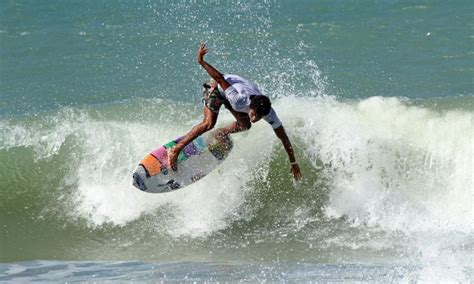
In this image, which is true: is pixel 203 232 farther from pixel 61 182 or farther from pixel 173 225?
pixel 61 182

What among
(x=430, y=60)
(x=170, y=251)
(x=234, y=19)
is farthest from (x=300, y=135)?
(x=234, y=19)

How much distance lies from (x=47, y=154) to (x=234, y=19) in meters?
6.66

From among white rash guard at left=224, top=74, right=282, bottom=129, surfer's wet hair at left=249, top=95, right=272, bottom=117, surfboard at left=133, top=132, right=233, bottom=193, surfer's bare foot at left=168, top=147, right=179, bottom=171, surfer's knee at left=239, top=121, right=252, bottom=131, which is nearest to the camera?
surfer's wet hair at left=249, top=95, right=272, bottom=117

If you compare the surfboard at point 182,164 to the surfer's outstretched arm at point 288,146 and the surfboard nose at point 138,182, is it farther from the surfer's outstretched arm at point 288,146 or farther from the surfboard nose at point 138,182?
the surfer's outstretched arm at point 288,146

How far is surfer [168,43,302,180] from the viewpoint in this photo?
7.60 metres

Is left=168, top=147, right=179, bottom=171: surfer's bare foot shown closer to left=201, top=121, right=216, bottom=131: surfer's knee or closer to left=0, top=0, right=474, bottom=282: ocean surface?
left=201, top=121, right=216, bottom=131: surfer's knee

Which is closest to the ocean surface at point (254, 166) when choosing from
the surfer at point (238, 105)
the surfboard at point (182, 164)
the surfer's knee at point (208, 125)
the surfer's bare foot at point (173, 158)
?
the surfboard at point (182, 164)

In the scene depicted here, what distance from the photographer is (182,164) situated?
330 inches

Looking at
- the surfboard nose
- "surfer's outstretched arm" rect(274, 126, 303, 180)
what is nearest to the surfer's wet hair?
"surfer's outstretched arm" rect(274, 126, 303, 180)

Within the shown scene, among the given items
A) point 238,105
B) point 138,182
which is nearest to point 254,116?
point 238,105

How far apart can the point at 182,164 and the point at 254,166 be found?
1248mm

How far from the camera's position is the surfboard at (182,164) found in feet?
27.4

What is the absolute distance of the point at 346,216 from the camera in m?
8.78

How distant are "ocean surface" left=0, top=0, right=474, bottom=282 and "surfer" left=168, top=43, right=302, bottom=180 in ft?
3.40
